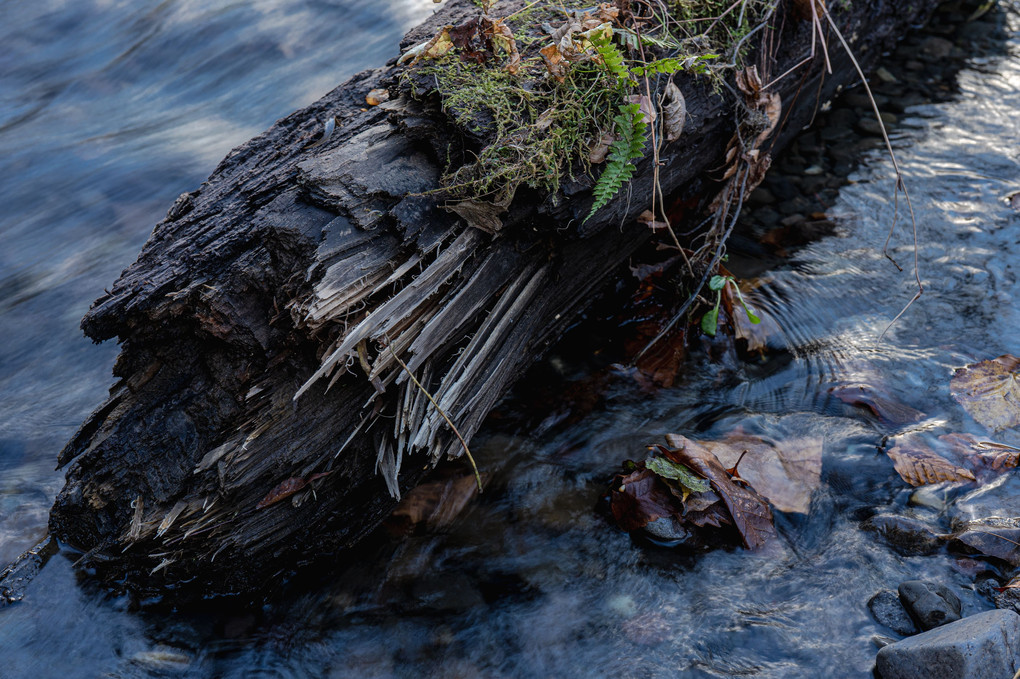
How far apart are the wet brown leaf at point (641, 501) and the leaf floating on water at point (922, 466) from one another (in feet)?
3.83

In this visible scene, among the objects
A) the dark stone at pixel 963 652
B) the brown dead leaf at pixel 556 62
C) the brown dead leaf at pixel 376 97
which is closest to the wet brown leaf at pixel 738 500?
the dark stone at pixel 963 652

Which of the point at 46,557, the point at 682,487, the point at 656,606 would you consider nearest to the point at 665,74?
the point at 682,487

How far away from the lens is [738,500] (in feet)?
10.4

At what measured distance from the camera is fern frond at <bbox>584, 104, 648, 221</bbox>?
290cm

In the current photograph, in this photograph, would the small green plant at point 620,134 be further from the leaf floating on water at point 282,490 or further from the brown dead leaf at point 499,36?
the leaf floating on water at point 282,490

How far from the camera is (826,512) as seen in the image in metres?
3.23

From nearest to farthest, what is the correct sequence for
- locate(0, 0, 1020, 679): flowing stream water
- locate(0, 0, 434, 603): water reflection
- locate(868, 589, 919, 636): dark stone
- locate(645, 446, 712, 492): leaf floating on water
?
locate(868, 589, 919, 636): dark stone → locate(0, 0, 1020, 679): flowing stream water → locate(645, 446, 712, 492): leaf floating on water → locate(0, 0, 434, 603): water reflection

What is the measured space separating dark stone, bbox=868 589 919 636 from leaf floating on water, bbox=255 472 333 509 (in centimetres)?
244

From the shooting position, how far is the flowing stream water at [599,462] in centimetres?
289

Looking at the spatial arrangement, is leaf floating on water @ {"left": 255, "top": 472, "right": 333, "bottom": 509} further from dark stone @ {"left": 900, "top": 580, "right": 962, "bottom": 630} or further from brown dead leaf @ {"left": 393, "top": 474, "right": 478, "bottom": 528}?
dark stone @ {"left": 900, "top": 580, "right": 962, "bottom": 630}

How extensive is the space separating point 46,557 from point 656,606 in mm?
2869

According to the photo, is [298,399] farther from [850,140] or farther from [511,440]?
[850,140]

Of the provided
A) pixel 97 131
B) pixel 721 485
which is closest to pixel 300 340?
pixel 721 485

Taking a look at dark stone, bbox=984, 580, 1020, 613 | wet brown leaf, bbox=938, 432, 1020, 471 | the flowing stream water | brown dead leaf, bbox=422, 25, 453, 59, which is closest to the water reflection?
the flowing stream water
